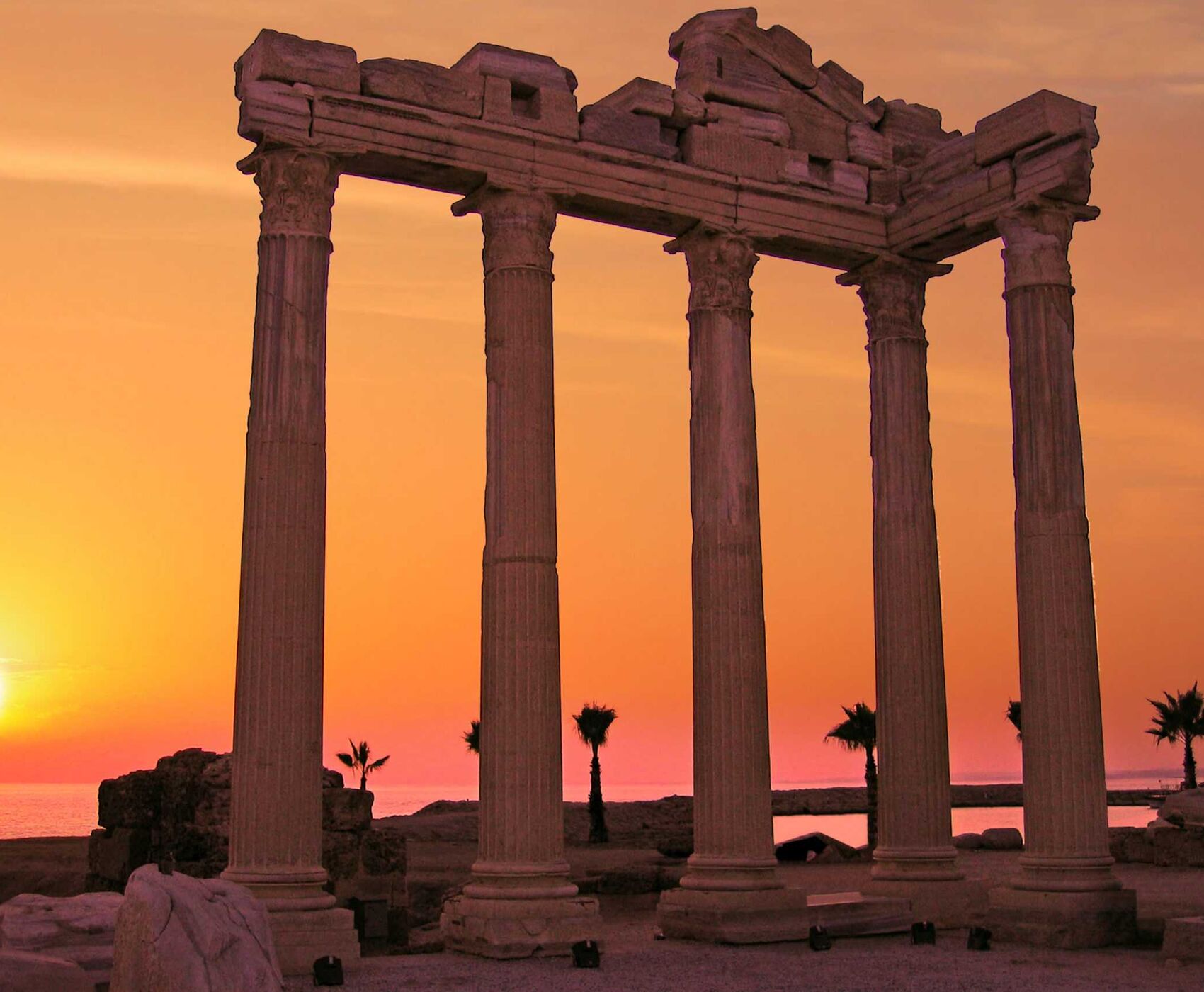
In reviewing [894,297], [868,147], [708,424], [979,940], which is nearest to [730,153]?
[868,147]

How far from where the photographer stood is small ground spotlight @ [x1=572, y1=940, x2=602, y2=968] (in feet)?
79.4

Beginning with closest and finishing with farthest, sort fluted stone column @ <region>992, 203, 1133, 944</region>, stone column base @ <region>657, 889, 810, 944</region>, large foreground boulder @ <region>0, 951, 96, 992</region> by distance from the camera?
large foreground boulder @ <region>0, 951, 96, 992</region> → stone column base @ <region>657, 889, 810, 944</region> → fluted stone column @ <region>992, 203, 1133, 944</region>

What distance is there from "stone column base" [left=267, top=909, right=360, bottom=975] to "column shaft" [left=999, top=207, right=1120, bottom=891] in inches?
484

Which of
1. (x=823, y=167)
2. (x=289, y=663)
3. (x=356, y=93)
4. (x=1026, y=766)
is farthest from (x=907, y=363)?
(x=289, y=663)

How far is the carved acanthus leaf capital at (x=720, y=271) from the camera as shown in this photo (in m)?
30.6

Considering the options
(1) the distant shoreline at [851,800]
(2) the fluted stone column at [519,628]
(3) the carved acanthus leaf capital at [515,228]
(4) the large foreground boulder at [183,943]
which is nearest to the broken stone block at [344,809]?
(2) the fluted stone column at [519,628]

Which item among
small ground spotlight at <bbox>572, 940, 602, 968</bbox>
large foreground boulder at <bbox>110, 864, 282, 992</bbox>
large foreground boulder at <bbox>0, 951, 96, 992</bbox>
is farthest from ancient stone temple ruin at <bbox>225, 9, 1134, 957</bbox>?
large foreground boulder at <bbox>110, 864, 282, 992</bbox>

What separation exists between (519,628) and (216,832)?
399 inches

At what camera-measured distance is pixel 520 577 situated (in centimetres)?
2705

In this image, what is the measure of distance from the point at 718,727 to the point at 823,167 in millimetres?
12153

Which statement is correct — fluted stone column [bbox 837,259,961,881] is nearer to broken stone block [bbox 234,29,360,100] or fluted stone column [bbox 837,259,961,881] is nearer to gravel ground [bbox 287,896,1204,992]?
gravel ground [bbox 287,896,1204,992]

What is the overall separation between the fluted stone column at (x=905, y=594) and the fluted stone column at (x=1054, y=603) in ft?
9.63

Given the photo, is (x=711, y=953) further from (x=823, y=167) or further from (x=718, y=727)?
(x=823, y=167)

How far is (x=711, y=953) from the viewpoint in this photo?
2622cm
